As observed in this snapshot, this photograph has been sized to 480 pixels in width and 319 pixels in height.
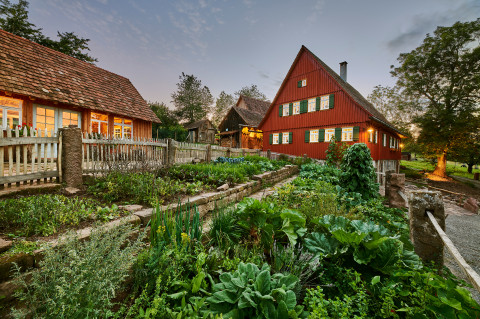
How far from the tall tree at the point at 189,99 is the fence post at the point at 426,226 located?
4122 cm

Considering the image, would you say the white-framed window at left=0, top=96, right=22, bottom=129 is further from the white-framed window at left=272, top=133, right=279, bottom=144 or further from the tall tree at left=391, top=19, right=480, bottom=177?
the tall tree at left=391, top=19, right=480, bottom=177

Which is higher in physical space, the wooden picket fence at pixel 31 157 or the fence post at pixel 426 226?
the wooden picket fence at pixel 31 157

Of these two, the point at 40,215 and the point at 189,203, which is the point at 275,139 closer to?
the point at 189,203

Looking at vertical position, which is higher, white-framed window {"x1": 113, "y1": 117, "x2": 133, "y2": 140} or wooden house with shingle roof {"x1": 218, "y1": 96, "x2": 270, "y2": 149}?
wooden house with shingle roof {"x1": 218, "y1": 96, "x2": 270, "y2": 149}

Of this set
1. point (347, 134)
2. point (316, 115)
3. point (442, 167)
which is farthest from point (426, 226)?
point (442, 167)

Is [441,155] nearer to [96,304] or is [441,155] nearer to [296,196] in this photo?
[296,196]

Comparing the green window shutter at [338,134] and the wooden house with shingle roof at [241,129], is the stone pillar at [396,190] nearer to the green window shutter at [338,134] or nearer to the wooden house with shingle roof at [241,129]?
the green window shutter at [338,134]

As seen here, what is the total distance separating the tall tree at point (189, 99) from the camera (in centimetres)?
4022

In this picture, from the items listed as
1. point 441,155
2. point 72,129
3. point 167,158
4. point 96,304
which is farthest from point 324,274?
point 441,155

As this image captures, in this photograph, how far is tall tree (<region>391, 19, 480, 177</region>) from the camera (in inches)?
735

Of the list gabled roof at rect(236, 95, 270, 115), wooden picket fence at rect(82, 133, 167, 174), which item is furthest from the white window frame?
gabled roof at rect(236, 95, 270, 115)

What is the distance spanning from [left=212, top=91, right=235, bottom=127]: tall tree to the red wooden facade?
2674 cm

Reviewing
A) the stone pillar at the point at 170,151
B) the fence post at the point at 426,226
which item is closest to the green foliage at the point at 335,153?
the stone pillar at the point at 170,151

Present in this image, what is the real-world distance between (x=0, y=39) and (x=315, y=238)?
15.0 meters
